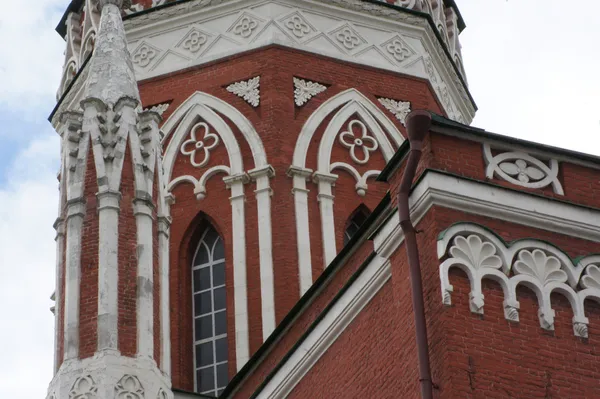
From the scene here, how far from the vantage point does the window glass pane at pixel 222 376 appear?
25.5 meters

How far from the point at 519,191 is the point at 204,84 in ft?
40.6

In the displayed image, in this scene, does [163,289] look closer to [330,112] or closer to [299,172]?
[299,172]

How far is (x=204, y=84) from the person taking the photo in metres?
28.4

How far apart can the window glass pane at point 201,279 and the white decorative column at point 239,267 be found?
79 cm

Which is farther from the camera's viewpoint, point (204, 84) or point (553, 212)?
point (204, 84)

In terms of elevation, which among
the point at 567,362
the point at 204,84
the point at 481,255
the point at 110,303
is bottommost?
the point at 567,362

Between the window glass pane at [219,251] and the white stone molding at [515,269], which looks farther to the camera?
the window glass pane at [219,251]

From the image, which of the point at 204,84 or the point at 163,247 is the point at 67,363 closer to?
the point at 163,247

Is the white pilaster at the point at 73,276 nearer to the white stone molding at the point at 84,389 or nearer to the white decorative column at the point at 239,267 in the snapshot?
the white stone molding at the point at 84,389

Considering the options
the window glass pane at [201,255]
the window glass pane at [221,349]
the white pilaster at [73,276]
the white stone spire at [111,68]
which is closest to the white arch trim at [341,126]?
the window glass pane at [201,255]

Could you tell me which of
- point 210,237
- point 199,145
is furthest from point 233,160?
point 210,237

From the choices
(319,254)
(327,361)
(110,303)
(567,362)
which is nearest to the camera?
(567,362)

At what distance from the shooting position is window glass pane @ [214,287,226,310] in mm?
26422

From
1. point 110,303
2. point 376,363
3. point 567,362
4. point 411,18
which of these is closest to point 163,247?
point 110,303
